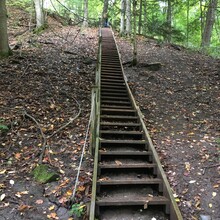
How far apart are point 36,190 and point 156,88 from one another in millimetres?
8447

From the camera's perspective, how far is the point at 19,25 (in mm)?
23172

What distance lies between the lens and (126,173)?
6.79m

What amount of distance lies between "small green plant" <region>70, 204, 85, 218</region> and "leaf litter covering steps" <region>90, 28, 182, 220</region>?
0.28 meters

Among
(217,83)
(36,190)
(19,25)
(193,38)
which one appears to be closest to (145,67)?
(217,83)

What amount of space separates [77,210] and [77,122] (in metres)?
4.26

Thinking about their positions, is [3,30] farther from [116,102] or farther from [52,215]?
[52,215]

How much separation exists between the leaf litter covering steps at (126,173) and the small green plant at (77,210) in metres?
0.28

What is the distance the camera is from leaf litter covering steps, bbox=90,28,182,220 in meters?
5.40

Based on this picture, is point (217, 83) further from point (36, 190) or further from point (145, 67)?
point (36, 190)

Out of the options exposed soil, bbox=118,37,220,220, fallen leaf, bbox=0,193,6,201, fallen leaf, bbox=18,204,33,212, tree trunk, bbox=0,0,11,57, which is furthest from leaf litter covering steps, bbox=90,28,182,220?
tree trunk, bbox=0,0,11,57

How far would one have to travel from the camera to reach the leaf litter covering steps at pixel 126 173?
17.7 feet

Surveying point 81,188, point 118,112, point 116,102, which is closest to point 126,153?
point 81,188

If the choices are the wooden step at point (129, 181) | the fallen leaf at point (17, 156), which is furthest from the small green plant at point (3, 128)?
the wooden step at point (129, 181)

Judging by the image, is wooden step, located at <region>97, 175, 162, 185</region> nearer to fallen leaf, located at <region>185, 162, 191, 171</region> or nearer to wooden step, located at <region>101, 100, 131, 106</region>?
fallen leaf, located at <region>185, 162, 191, 171</region>
